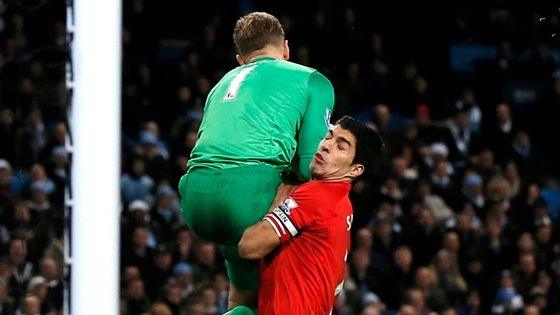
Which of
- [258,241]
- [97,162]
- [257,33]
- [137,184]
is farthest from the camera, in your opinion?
[137,184]

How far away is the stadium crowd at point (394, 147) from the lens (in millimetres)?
10750

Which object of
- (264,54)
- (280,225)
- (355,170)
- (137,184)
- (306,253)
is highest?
(264,54)

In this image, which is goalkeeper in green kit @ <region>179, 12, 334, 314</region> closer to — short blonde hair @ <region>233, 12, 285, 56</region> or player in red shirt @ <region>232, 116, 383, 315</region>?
short blonde hair @ <region>233, 12, 285, 56</region>

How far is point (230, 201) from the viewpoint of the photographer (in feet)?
16.9

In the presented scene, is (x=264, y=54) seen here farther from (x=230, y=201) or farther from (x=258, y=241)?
(x=258, y=241)

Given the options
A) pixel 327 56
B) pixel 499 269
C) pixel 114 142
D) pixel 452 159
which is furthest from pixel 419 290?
pixel 114 142

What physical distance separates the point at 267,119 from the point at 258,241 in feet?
1.81

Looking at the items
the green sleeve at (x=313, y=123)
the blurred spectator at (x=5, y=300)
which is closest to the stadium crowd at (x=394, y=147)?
the blurred spectator at (x=5, y=300)

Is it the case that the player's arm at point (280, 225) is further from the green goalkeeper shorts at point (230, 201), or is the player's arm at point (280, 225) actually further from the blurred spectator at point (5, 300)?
the blurred spectator at point (5, 300)

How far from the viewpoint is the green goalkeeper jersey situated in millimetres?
5191

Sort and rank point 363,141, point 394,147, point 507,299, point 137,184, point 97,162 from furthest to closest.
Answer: point 394,147 < point 507,299 < point 137,184 < point 363,141 < point 97,162

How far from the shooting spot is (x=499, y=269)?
42.5ft

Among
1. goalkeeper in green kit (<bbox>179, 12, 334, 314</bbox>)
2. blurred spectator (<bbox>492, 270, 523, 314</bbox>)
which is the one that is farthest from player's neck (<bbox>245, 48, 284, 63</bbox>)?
blurred spectator (<bbox>492, 270, 523, 314</bbox>)

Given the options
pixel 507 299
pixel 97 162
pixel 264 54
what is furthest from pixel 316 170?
pixel 507 299
